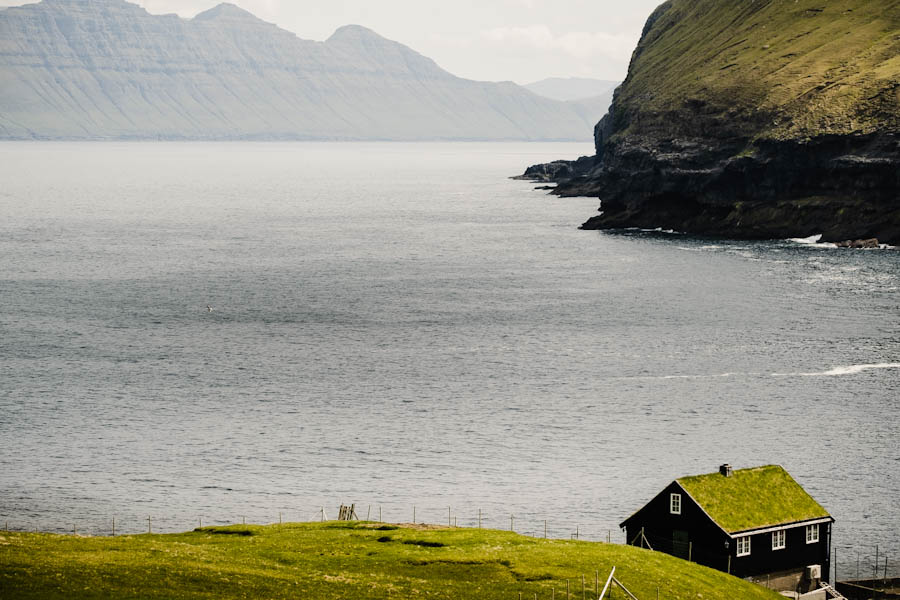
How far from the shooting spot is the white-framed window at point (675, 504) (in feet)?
239

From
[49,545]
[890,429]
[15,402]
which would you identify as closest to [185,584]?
[49,545]

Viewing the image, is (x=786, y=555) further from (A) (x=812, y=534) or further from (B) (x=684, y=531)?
(B) (x=684, y=531)

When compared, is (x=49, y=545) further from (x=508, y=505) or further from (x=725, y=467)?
(x=725, y=467)

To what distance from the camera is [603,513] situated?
87.4 m

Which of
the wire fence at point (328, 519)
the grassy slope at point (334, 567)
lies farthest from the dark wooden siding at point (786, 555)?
the wire fence at point (328, 519)

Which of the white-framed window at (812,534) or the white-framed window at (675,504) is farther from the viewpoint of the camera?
the white-framed window at (812,534)

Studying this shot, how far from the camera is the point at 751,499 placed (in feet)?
241

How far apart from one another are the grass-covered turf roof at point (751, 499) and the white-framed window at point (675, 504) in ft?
3.07

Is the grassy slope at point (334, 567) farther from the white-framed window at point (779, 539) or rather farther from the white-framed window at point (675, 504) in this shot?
the white-framed window at point (779, 539)

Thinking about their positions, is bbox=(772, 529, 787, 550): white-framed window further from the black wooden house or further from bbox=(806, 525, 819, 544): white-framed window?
bbox=(806, 525, 819, 544): white-framed window

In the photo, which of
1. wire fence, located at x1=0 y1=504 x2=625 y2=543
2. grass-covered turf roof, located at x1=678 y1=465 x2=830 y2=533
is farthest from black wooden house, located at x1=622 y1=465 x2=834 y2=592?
wire fence, located at x1=0 y1=504 x2=625 y2=543

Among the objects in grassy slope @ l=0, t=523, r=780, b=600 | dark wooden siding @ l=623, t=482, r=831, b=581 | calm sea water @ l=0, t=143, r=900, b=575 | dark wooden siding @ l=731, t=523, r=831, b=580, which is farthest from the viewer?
calm sea water @ l=0, t=143, r=900, b=575

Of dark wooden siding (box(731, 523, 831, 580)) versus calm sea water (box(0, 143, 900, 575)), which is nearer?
dark wooden siding (box(731, 523, 831, 580))

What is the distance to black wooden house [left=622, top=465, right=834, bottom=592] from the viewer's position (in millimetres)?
71312
